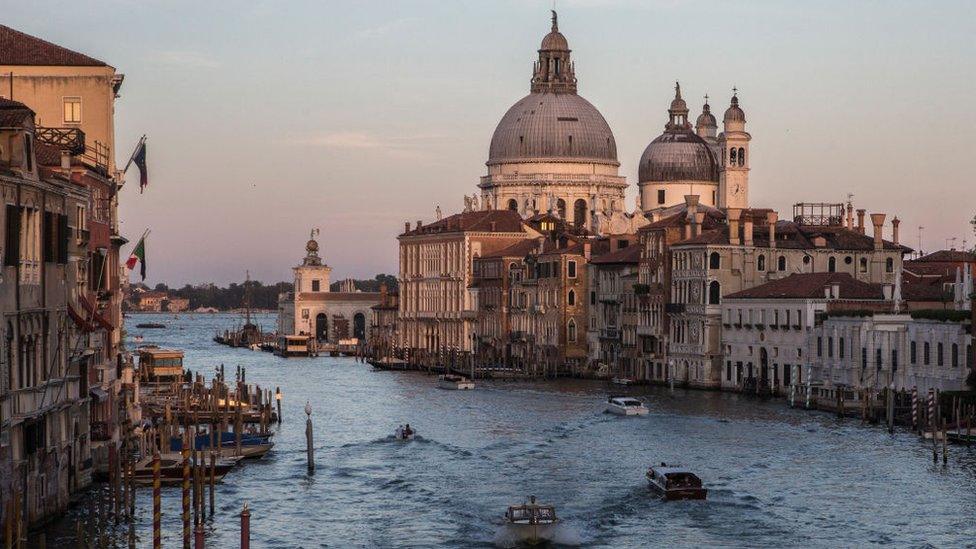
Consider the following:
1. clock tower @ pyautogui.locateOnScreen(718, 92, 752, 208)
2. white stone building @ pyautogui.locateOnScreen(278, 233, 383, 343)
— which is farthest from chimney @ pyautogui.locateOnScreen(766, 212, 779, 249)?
white stone building @ pyautogui.locateOnScreen(278, 233, 383, 343)

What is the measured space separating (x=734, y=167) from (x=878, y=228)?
107 ft

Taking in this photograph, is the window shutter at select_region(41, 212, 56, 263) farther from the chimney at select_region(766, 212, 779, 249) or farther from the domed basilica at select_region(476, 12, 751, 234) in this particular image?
the domed basilica at select_region(476, 12, 751, 234)

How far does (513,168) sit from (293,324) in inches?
1081

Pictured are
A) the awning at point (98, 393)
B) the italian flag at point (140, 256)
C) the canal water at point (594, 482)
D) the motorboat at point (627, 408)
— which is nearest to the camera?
the canal water at point (594, 482)

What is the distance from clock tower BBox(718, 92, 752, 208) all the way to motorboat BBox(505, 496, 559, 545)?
73947 mm

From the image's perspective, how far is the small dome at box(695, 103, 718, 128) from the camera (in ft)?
409

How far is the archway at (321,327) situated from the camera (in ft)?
468

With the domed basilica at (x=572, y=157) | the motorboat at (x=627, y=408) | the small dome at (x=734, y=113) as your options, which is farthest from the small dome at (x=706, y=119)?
the motorboat at (x=627, y=408)

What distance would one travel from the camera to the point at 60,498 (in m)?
30.3

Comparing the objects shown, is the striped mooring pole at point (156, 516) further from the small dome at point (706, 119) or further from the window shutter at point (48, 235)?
the small dome at point (706, 119)

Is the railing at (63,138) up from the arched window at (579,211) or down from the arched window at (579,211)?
down

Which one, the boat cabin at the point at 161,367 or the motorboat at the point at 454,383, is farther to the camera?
the motorboat at the point at 454,383

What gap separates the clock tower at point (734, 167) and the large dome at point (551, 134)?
1999 centimetres

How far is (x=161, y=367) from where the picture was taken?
71875mm
